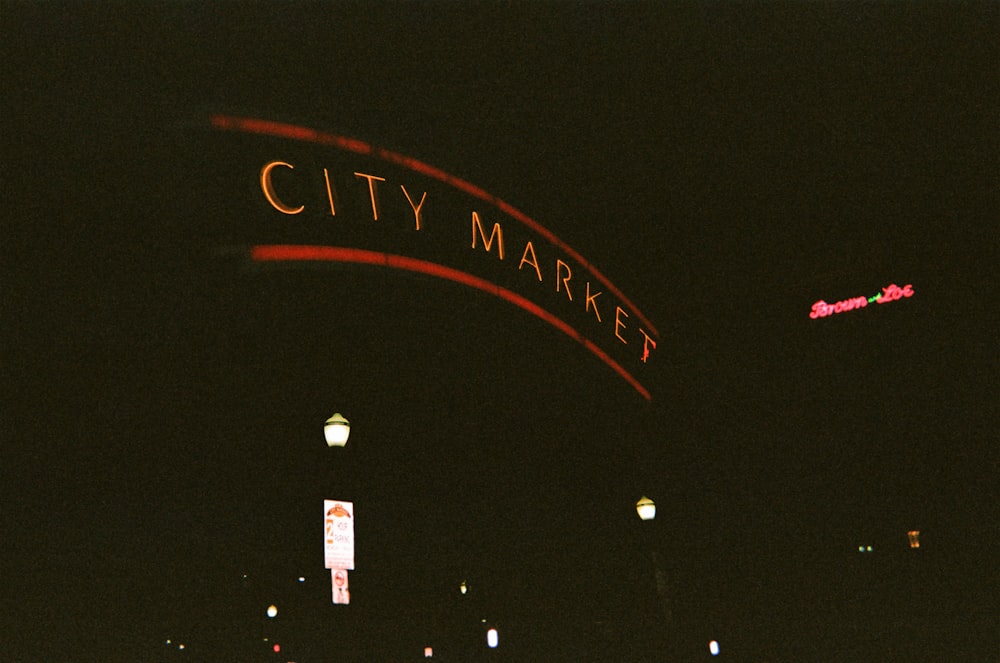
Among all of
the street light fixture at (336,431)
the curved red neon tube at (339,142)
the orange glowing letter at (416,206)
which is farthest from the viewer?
the street light fixture at (336,431)

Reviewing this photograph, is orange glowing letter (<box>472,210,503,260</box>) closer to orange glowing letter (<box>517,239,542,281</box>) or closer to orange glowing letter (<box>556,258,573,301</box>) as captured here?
orange glowing letter (<box>517,239,542,281</box>)

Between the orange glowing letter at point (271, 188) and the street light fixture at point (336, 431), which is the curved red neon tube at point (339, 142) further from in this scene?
the street light fixture at point (336, 431)

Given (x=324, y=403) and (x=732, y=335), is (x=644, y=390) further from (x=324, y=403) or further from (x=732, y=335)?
(x=732, y=335)

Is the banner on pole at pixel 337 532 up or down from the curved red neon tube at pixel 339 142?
down

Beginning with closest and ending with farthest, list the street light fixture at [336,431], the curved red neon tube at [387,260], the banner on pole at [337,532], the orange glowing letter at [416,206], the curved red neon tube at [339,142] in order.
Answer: the curved red neon tube at [339,142], the curved red neon tube at [387,260], the orange glowing letter at [416,206], the street light fixture at [336,431], the banner on pole at [337,532]

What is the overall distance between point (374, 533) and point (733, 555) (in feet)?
49.2

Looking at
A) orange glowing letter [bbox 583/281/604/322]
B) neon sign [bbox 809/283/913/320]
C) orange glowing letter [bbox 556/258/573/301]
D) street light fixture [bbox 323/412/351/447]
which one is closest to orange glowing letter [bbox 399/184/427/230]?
orange glowing letter [bbox 556/258/573/301]

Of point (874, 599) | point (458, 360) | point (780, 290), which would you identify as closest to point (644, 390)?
point (458, 360)

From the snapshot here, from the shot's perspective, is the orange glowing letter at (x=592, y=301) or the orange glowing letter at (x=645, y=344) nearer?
the orange glowing letter at (x=592, y=301)

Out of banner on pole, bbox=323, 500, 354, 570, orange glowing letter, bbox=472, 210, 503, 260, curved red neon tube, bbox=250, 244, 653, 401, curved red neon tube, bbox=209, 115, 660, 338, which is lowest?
banner on pole, bbox=323, 500, 354, 570

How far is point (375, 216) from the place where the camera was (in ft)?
27.3

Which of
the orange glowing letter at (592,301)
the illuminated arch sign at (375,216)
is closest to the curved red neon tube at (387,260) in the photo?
the illuminated arch sign at (375,216)

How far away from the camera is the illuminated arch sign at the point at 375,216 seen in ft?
25.6

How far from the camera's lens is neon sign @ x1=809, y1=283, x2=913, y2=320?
163ft
